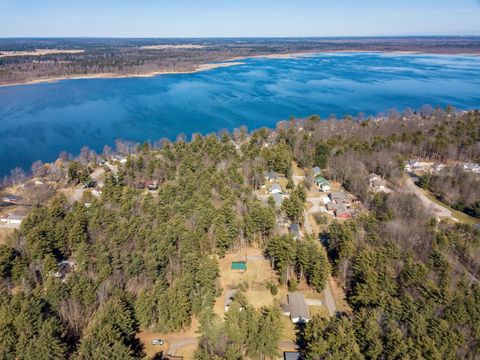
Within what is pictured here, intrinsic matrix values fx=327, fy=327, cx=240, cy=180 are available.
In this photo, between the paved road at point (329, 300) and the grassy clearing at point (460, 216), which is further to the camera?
the grassy clearing at point (460, 216)

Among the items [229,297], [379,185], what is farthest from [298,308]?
[379,185]

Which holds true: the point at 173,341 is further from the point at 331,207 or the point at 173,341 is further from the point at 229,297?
the point at 331,207

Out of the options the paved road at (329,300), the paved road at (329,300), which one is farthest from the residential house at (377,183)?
the paved road at (329,300)

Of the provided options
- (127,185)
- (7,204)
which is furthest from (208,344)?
(7,204)

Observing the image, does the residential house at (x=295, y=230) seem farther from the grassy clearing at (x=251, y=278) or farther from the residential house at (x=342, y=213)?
the residential house at (x=342, y=213)

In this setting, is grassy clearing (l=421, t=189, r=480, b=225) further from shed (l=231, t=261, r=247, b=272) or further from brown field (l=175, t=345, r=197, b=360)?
brown field (l=175, t=345, r=197, b=360)

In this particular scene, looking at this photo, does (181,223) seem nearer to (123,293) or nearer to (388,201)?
(123,293)

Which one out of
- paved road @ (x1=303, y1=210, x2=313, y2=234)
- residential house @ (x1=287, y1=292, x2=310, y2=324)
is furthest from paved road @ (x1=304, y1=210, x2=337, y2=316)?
paved road @ (x1=303, y1=210, x2=313, y2=234)
